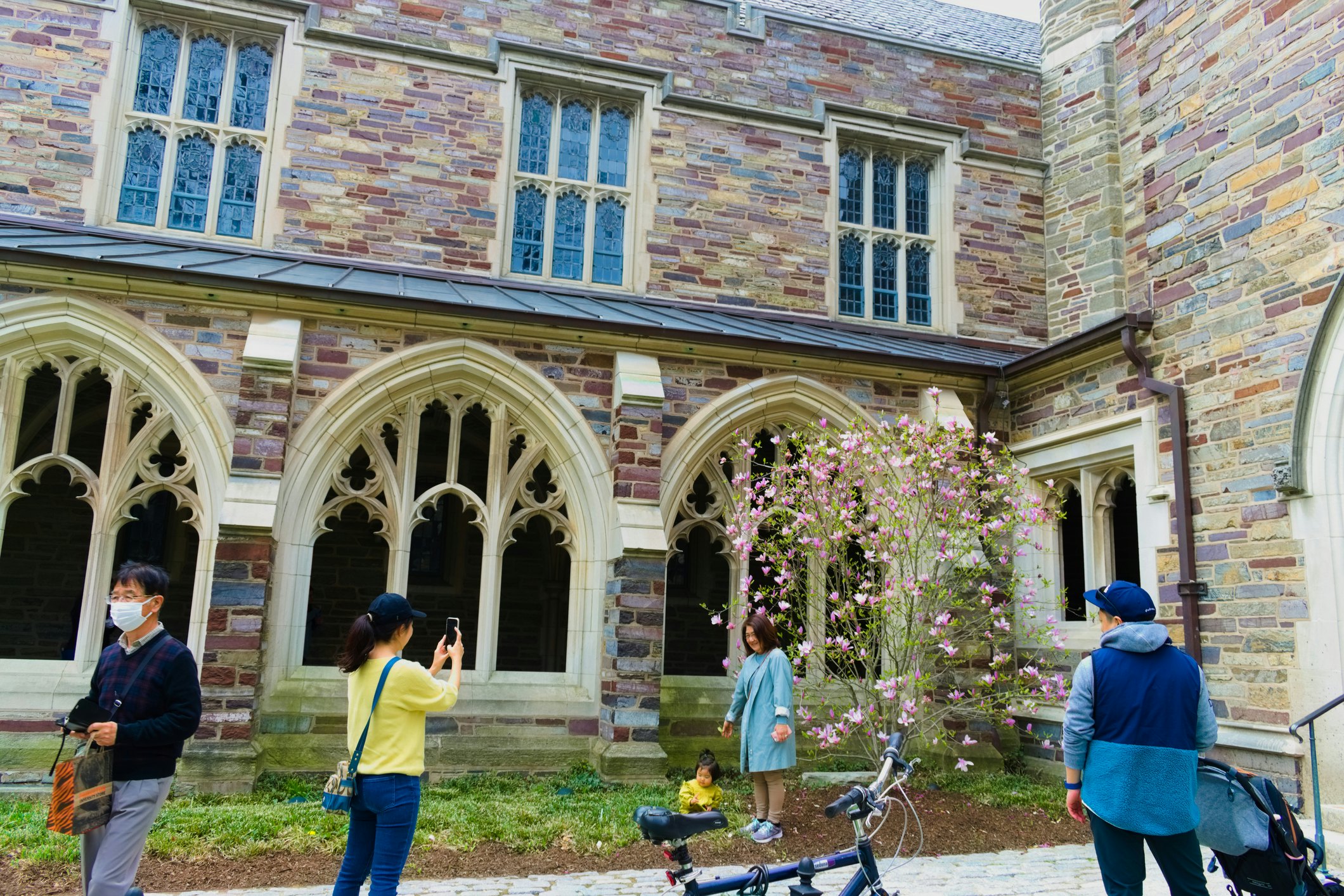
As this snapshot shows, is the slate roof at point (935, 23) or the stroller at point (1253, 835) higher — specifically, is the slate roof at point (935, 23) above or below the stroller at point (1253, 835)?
above

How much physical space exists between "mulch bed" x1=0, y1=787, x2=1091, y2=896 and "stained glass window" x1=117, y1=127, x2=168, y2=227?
6302 mm

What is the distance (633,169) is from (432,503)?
4.45 m

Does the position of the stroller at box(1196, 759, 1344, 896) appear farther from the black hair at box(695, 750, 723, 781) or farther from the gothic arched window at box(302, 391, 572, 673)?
the gothic arched window at box(302, 391, 572, 673)

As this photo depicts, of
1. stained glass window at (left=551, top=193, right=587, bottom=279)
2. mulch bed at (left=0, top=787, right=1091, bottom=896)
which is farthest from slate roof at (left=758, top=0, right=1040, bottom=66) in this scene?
mulch bed at (left=0, top=787, right=1091, bottom=896)

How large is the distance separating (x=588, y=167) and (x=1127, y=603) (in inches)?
321

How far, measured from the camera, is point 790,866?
3.36 metres

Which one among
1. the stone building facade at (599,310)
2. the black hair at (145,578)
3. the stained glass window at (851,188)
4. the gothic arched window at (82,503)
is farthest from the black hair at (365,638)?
the stained glass window at (851,188)

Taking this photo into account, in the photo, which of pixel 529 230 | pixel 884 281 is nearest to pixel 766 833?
pixel 529 230

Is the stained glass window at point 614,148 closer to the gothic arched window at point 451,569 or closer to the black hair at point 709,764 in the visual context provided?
the gothic arched window at point 451,569

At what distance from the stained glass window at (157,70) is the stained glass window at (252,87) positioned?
0.58 meters

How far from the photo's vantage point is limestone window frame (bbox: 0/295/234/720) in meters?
7.29

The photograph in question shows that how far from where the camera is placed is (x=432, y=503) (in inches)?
325

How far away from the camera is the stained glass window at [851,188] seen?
11195mm

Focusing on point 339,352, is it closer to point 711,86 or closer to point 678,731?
point 678,731
